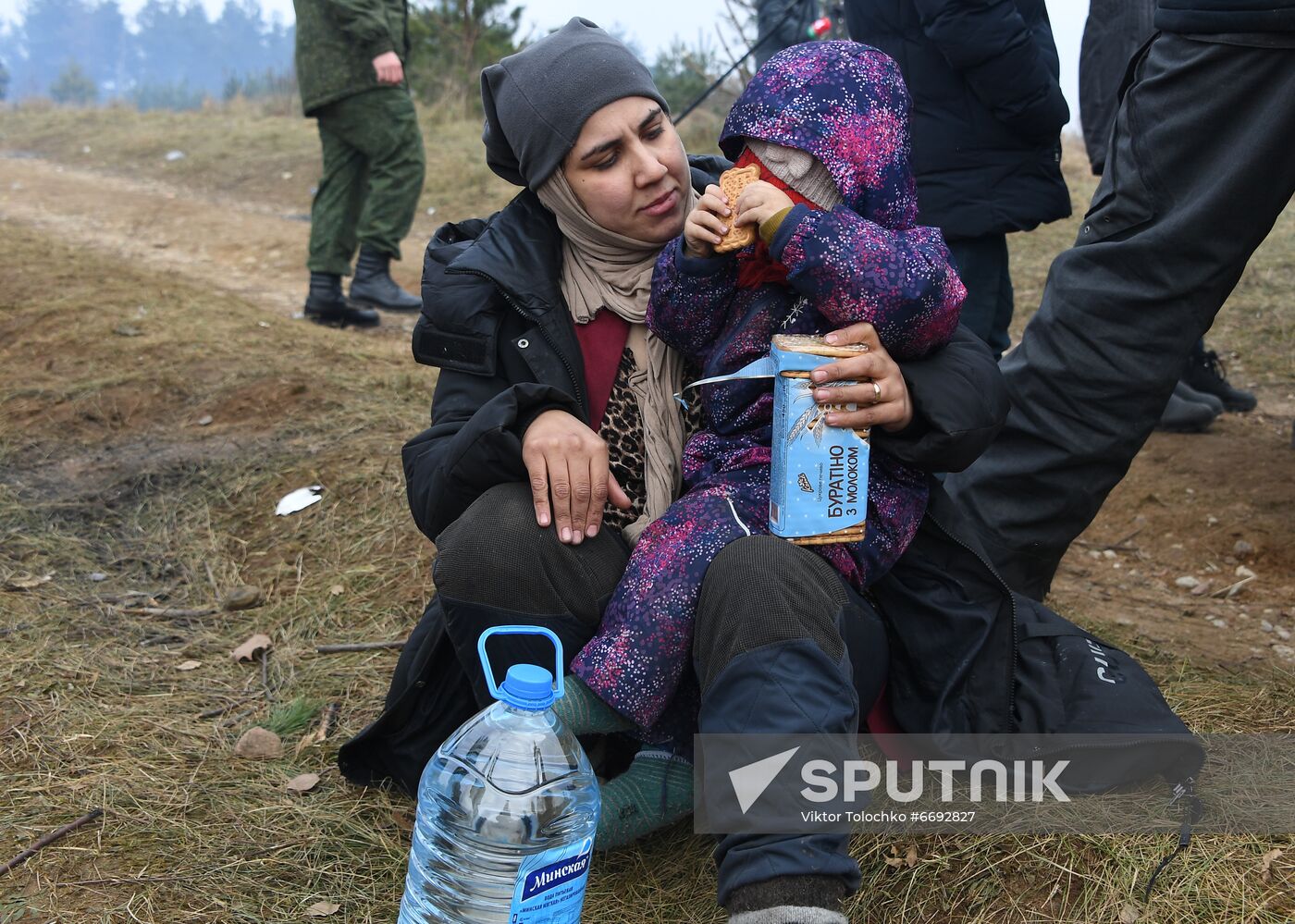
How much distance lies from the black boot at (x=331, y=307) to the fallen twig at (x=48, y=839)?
15.8ft

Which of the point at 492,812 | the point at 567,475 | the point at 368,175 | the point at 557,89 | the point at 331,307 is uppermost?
the point at 557,89

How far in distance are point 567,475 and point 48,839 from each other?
1248 millimetres

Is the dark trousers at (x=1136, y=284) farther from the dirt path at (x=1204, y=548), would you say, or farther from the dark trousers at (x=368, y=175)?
the dark trousers at (x=368, y=175)

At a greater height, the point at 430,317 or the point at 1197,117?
the point at 1197,117

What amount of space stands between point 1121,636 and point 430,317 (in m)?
2.03

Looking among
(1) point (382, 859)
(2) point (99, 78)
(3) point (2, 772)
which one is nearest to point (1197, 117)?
(1) point (382, 859)

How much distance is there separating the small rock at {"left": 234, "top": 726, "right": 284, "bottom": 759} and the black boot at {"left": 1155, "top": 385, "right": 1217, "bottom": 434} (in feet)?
11.8

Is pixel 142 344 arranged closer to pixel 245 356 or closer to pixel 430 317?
pixel 245 356

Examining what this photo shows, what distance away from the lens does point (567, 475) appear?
6.68ft

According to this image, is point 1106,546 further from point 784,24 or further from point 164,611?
point 784,24

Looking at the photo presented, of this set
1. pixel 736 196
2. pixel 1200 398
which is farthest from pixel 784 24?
pixel 736 196

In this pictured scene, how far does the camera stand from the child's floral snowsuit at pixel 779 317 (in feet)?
6.21

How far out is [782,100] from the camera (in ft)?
6.83

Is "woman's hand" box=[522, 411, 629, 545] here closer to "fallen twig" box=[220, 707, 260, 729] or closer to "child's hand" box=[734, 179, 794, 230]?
"child's hand" box=[734, 179, 794, 230]
